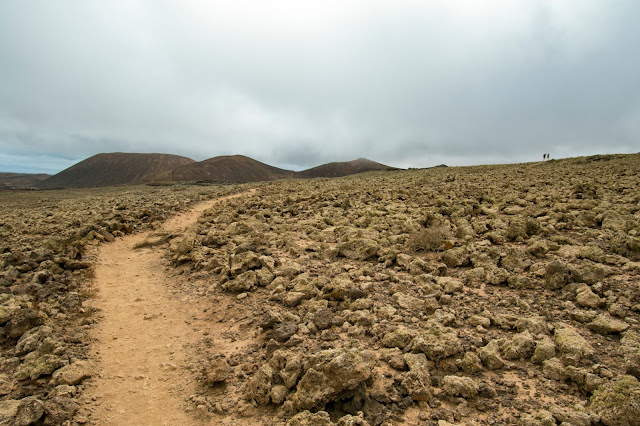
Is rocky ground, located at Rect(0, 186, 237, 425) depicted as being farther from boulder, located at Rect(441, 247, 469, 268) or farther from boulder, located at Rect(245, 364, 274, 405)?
boulder, located at Rect(441, 247, 469, 268)

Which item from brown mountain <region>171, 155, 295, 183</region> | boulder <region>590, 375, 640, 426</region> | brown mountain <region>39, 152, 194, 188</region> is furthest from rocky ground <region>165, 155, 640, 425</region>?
brown mountain <region>39, 152, 194, 188</region>

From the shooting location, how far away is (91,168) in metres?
135

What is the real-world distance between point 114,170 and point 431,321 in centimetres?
15361

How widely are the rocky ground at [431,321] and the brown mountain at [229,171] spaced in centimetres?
7845

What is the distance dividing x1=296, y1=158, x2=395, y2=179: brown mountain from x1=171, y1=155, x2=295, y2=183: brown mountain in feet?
40.0

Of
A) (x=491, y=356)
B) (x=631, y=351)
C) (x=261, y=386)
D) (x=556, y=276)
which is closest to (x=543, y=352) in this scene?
(x=491, y=356)

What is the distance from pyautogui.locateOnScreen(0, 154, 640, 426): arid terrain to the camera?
351 centimetres

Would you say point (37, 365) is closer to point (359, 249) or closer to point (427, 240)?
point (359, 249)

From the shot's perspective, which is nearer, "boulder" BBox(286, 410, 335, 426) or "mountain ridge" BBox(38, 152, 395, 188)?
"boulder" BBox(286, 410, 335, 426)

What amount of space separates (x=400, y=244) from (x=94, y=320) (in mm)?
6630

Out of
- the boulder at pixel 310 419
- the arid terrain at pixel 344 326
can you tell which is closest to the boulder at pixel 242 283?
the arid terrain at pixel 344 326

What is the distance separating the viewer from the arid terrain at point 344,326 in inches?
138

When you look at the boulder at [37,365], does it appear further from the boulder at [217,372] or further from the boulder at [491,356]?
the boulder at [491,356]

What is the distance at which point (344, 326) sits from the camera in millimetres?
4812
